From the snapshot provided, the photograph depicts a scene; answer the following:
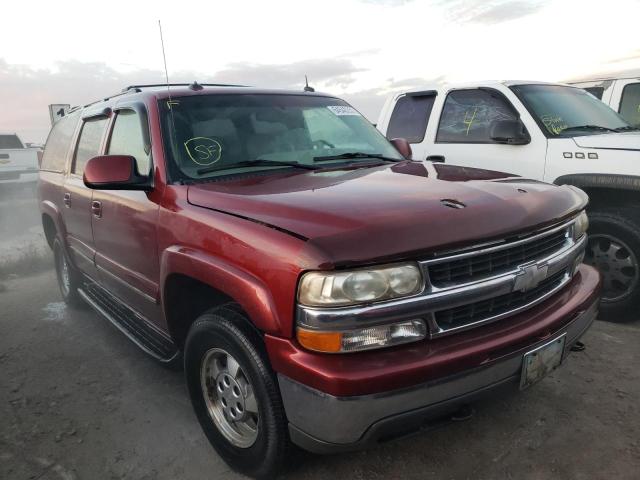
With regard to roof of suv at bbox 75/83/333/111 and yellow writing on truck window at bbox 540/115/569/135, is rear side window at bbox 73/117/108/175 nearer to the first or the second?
roof of suv at bbox 75/83/333/111

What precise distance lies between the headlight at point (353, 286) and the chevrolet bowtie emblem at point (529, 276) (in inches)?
23.1

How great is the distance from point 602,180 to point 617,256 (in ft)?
2.07

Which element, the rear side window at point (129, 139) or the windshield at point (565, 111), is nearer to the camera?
the rear side window at point (129, 139)

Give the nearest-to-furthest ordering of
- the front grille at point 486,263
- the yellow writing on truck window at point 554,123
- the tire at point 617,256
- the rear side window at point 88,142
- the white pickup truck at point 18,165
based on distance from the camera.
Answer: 1. the front grille at point 486,263
2. the rear side window at point 88,142
3. the tire at point 617,256
4. the yellow writing on truck window at point 554,123
5. the white pickup truck at point 18,165

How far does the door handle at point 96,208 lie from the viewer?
362 cm

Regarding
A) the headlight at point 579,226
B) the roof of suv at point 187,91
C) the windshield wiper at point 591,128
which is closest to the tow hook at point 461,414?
the headlight at point 579,226

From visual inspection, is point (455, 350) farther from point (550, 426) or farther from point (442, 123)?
point (442, 123)

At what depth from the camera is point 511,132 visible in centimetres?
463

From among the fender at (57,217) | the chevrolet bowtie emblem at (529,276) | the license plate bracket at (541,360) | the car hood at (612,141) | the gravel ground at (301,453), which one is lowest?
the gravel ground at (301,453)

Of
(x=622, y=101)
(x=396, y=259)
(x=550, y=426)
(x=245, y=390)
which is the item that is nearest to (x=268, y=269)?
(x=396, y=259)

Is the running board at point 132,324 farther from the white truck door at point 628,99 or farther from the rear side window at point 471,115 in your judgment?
the white truck door at point 628,99

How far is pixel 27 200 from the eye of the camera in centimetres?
1249

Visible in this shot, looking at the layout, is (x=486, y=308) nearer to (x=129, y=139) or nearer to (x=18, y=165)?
(x=129, y=139)

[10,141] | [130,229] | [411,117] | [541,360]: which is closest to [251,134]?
[130,229]
